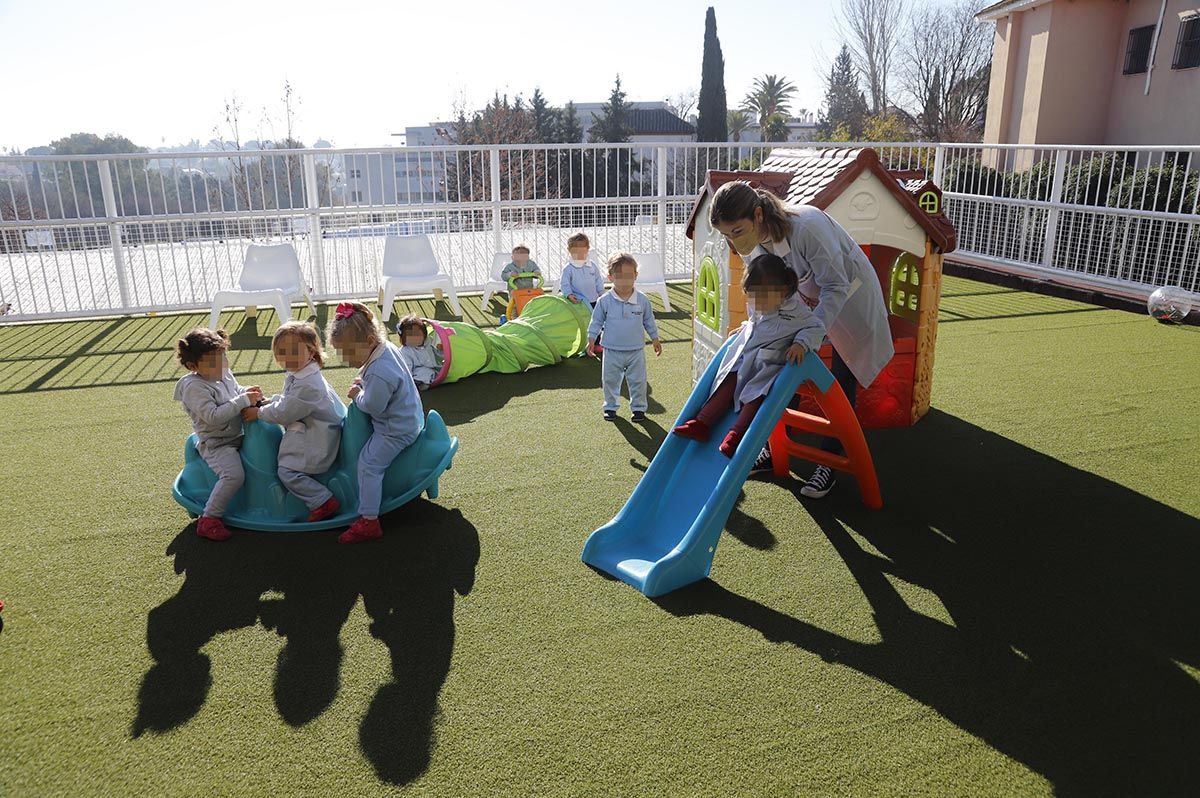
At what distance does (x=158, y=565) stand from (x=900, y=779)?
3169 millimetres

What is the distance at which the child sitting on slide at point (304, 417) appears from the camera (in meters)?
3.85

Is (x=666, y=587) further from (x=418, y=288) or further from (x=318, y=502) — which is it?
(x=418, y=288)

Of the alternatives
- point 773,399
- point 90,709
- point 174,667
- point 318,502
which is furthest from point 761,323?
point 90,709

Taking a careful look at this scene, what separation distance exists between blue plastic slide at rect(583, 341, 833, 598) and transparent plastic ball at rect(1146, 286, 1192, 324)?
6645mm

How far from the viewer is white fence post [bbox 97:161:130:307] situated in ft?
33.7

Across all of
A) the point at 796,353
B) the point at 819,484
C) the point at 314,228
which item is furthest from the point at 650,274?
the point at 796,353

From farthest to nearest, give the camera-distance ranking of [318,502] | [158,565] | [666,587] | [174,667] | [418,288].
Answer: [418,288], [318,502], [158,565], [666,587], [174,667]

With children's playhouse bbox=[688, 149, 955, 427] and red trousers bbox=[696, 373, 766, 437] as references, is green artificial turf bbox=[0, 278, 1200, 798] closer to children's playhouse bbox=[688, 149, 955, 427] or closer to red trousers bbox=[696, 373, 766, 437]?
children's playhouse bbox=[688, 149, 955, 427]

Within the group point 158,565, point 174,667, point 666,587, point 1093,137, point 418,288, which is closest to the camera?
point 174,667

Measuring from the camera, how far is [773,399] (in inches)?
145

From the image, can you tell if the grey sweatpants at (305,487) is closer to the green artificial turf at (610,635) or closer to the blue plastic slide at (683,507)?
the green artificial turf at (610,635)

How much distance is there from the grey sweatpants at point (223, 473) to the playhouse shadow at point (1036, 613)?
2136 mm

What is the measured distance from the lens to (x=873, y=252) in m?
5.80

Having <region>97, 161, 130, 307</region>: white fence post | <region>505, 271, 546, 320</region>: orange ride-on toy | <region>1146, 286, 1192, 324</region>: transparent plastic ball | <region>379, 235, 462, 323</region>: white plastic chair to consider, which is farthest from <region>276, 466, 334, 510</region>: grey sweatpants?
<region>1146, 286, 1192, 324</region>: transparent plastic ball
